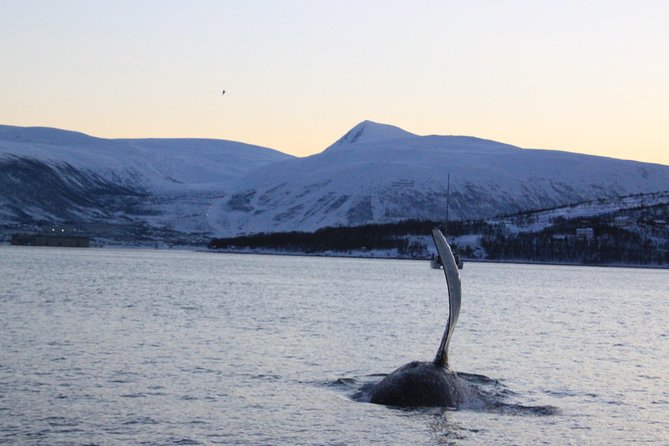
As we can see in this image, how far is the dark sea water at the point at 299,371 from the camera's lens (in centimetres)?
3275

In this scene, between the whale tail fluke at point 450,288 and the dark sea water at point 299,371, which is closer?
the dark sea water at point 299,371

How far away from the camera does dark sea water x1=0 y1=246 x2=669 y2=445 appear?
32750 mm

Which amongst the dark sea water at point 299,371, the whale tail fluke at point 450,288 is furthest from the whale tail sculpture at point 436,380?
the dark sea water at point 299,371

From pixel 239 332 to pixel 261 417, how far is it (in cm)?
2528

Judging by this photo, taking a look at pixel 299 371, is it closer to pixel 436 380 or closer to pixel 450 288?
pixel 436 380

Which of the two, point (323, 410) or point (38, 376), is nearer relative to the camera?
point (323, 410)

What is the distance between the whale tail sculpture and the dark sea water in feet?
2.08

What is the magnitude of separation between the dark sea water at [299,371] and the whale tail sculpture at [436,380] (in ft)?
2.08

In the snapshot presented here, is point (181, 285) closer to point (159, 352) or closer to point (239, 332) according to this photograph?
point (239, 332)

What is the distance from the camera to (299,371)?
44.5 m

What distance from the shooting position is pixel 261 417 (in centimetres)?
3444

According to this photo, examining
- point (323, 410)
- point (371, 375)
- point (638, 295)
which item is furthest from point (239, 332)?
point (638, 295)

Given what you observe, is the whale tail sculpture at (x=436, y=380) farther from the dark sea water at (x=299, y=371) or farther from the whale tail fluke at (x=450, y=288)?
the dark sea water at (x=299, y=371)

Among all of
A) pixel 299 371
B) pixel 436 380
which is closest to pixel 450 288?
pixel 436 380
